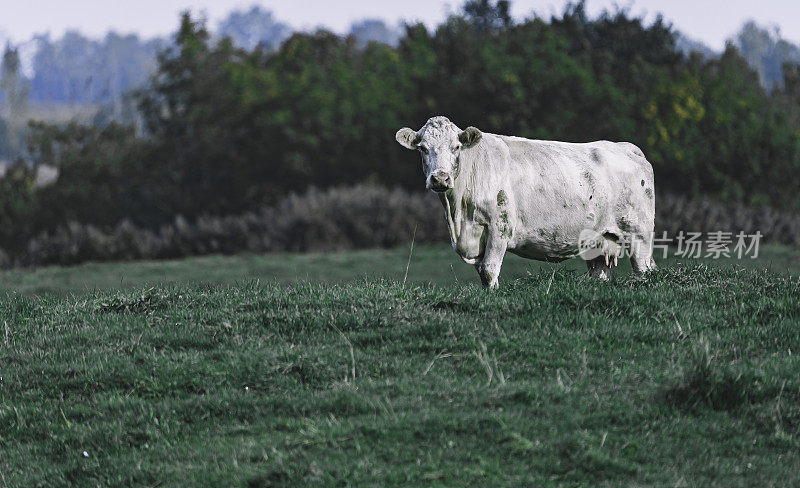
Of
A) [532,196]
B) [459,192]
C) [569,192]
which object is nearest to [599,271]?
[569,192]

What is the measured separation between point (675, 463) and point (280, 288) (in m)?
5.94

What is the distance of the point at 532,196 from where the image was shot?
12.2 metres

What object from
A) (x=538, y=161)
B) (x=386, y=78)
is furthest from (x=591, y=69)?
(x=538, y=161)

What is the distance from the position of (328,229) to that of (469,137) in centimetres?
2043

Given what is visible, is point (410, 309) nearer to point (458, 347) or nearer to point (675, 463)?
point (458, 347)

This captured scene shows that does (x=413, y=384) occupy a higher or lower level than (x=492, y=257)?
lower

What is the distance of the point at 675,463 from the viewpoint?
6.91 metres

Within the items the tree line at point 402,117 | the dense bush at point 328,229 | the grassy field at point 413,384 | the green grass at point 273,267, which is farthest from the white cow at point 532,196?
the tree line at point 402,117

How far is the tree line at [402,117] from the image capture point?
39656 mm

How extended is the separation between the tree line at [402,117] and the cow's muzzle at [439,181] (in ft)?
91.4

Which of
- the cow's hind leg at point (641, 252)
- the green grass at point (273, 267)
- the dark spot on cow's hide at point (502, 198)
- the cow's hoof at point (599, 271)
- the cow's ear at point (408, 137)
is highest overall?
the cow's ear at point (408, 137)

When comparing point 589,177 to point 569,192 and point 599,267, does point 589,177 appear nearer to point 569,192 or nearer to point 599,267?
point 569,192

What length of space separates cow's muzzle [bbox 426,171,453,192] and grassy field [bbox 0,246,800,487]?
1.15m

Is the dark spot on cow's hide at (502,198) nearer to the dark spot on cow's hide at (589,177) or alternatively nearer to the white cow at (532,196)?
the white cow at (532,196)
